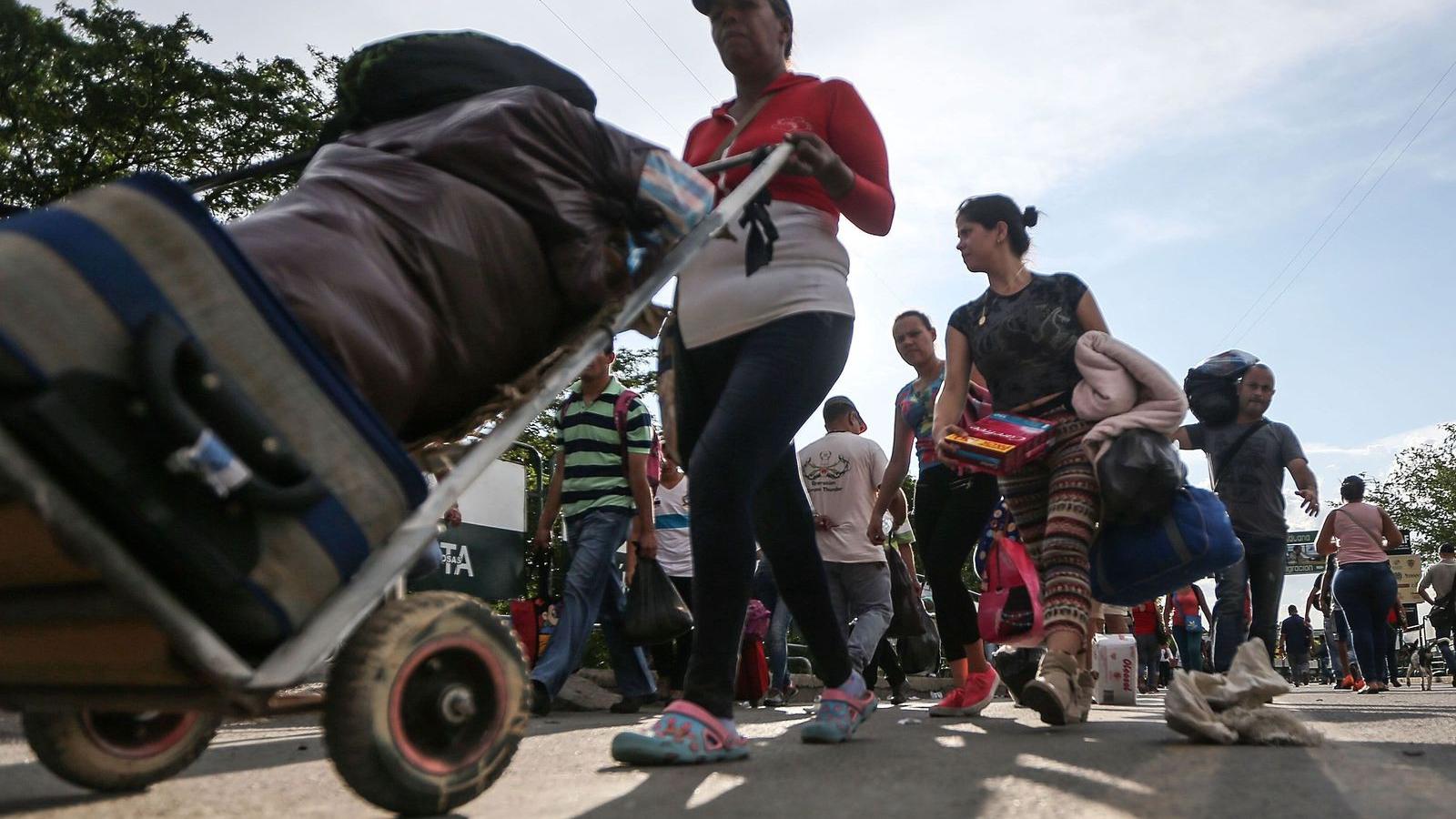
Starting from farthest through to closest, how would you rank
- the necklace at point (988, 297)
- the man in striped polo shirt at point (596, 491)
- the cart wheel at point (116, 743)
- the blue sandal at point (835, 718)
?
the man in striped polo shirt at point (596, 491) → the necklace at point (988, 297) → the blue sandal at point (835, 718) → the cart wheel at point (116, 743)

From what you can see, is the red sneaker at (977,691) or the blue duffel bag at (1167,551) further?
the red sneaker at (977,691)

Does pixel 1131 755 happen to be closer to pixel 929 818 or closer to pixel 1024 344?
pixel 929 818

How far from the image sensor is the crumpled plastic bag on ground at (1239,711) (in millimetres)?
3717

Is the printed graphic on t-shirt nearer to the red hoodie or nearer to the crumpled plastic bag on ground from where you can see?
the crumpled plastic bag on ground

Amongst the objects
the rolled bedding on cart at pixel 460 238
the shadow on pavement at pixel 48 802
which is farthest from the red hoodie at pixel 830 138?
the shadow on pavement at pixel 48 802

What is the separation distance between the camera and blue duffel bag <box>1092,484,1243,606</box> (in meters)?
4.16

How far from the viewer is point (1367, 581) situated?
1045 cm

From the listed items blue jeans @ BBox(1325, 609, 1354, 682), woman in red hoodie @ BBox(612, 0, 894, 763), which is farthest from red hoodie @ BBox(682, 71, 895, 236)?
blue jeans @ BBox(1325, 609, 1354, 682)

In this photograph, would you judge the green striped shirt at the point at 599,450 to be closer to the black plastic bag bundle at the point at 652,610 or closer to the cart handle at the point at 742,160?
the black plastic bag bundle at the point at 652,610

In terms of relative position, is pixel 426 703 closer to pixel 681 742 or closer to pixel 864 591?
pixel 681 742

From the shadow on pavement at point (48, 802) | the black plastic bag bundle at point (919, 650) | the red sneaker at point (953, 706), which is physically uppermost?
the black plastic bag bundle at point (919, 650)

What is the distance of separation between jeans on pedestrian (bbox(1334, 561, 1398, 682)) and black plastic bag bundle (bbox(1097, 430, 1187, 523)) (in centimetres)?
719

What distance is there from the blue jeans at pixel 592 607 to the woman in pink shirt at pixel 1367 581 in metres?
6.21

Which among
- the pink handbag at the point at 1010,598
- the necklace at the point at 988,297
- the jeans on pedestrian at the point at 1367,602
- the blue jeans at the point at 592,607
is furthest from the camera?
the jeans on pedestrian at the point at 1367,602
